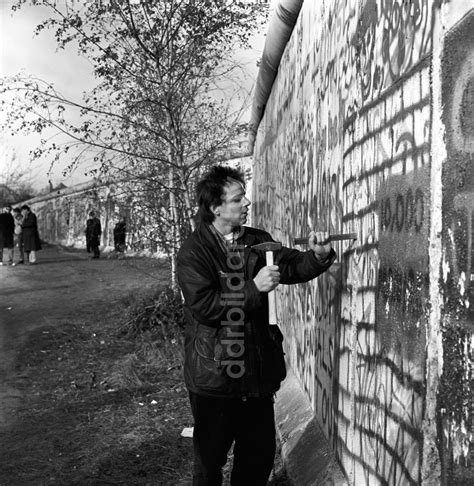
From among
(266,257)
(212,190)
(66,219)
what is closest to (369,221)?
(266,257)

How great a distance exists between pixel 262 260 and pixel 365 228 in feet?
1.98

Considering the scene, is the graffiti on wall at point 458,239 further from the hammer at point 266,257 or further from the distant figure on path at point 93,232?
the distant figure on path at point 93,232

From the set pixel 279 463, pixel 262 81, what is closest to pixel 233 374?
pixel 279 463

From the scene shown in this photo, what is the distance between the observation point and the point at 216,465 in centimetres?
302

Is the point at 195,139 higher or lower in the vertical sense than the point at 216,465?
higher

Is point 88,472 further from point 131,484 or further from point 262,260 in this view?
point 262,260

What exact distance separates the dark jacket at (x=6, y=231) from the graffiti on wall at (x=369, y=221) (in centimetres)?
1535

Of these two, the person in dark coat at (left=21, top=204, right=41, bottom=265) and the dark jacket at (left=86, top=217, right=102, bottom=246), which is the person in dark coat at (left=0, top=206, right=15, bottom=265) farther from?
the dark jacket at (left=86, top=217, right=102, bottom=246)

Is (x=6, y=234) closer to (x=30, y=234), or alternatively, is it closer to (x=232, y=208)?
(x=30, y=234)

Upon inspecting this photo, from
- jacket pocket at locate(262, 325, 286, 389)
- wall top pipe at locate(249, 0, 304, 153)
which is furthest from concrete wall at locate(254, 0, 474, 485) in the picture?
Answer: wall top pipe at locate(249, 0, 304, 153)

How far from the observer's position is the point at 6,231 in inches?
723

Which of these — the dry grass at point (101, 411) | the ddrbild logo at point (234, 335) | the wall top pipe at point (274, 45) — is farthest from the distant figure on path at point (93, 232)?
the ddrbild logo at point (234, 335)

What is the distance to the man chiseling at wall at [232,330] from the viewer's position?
2854 millimetres

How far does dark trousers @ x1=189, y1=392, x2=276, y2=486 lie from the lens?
2961mm
